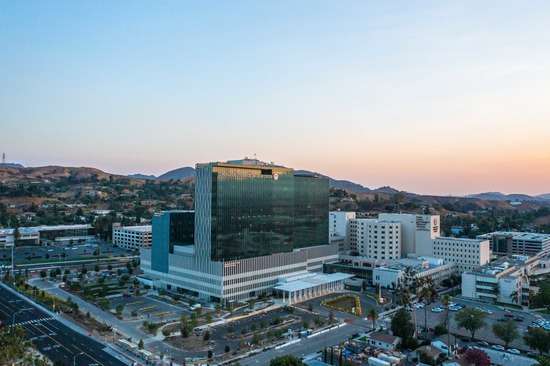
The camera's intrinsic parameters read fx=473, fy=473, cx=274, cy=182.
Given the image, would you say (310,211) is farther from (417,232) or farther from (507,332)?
(507,332)

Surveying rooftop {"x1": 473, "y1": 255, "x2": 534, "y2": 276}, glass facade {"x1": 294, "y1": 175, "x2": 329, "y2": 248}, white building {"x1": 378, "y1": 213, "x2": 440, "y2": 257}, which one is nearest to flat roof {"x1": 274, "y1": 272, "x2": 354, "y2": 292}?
glass facade {"x1": 294, "y1": 175, "x2": 329, "y2": 248}

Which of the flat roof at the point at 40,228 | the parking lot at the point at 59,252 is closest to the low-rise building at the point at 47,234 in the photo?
the flat roof at the point at 40,228

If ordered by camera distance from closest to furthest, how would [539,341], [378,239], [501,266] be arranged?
[539,341], [501,266], [378,239]

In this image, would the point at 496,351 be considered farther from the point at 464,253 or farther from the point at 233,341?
the point at 464,253

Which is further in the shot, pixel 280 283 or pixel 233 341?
pixel 280 283

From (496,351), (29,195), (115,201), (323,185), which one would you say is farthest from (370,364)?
(29,195)

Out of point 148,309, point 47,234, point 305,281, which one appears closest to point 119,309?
point 148,309

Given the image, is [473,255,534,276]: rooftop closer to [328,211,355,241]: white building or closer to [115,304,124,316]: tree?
[328,211,355,241]: white building

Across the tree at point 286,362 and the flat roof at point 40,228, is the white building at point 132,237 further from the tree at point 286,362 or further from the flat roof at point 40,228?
the tree at point 286,362
